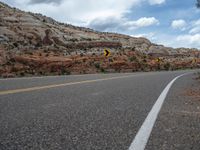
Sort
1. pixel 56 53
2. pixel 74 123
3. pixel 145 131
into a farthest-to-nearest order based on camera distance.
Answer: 1. pixel 56 53
2. pixel 74 123
3. pixel 145 131

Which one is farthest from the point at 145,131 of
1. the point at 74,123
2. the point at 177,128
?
the point at 74,123

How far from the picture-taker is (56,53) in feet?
150

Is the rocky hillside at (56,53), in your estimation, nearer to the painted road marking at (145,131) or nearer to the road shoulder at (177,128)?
the road shoulder at (177,128)

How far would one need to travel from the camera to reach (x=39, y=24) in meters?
60.4

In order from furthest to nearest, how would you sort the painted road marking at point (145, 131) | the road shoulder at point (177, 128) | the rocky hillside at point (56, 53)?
the rocky hillside at point (56, 53) → the road shoulder at point (177, 128) → the painted road marking at point (145, 131)

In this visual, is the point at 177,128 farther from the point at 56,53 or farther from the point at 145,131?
the point at 56,53

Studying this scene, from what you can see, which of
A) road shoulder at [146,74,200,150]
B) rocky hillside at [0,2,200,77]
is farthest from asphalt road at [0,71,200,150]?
rocky hillside at [0,2,200,77]

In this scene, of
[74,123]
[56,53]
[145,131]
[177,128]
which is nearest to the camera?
[145,131]

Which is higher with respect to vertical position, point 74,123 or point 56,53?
point 56,53

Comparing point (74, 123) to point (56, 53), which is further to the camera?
point (56, 53)

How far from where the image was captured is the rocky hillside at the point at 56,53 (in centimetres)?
3631

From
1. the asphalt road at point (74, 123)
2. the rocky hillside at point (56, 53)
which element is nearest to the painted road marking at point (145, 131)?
the asphalt road at point (74, 123)

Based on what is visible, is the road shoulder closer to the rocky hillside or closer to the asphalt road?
the asphalt road

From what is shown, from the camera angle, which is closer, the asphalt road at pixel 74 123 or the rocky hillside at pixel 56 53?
the asphalt road at pixel 74 123
